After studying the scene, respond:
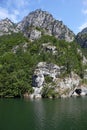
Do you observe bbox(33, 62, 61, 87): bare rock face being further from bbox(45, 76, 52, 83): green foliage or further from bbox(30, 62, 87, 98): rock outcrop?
bbox(45, 76, 52, 83): green foliage

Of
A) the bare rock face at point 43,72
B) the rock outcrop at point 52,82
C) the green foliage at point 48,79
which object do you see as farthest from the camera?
the green foliage at point 48,79

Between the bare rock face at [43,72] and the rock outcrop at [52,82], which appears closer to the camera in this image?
the rock outcrop at [52,82]

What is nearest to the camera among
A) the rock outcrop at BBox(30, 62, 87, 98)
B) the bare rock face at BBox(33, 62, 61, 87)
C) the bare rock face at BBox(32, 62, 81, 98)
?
the rock outcrop at BBox(30, 62, 87, 98)

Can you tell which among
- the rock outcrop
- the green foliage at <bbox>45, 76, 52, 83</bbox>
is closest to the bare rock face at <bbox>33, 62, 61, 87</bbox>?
the rock outcrop

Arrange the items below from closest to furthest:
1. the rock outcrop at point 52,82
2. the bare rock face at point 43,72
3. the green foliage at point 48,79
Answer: the rock outcrop at point 52,82 < the bare rock face at point 43,72 < the green foliage at point 48,79

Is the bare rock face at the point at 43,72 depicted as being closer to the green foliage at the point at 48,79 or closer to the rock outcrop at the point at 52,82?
the rock outcrop at the point at 52,82

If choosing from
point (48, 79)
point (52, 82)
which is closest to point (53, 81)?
point (52, 82)

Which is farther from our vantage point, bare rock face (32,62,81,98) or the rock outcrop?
bare rock face (32,62,81,98)

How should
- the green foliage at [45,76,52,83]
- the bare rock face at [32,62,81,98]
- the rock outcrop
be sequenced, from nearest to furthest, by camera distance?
the rock outcrop
the bare rock face at [32,62,81,98]
the green foliage at [45,76,52,83]

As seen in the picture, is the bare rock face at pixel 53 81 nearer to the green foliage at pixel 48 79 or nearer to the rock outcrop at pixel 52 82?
the rock outcrop at pixel 52 82

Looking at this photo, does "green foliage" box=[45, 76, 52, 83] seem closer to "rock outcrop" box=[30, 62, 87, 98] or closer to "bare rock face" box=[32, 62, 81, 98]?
"rock outcrop" box=[30, 62, 87, 98]

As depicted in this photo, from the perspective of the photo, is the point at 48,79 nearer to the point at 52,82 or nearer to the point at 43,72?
the point at 52,82

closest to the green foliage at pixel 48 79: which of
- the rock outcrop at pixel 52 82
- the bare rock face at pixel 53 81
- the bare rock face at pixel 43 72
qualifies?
the rock outcrop at pixel 52 82

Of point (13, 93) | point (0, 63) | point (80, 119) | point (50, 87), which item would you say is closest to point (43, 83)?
point (50, 87)
